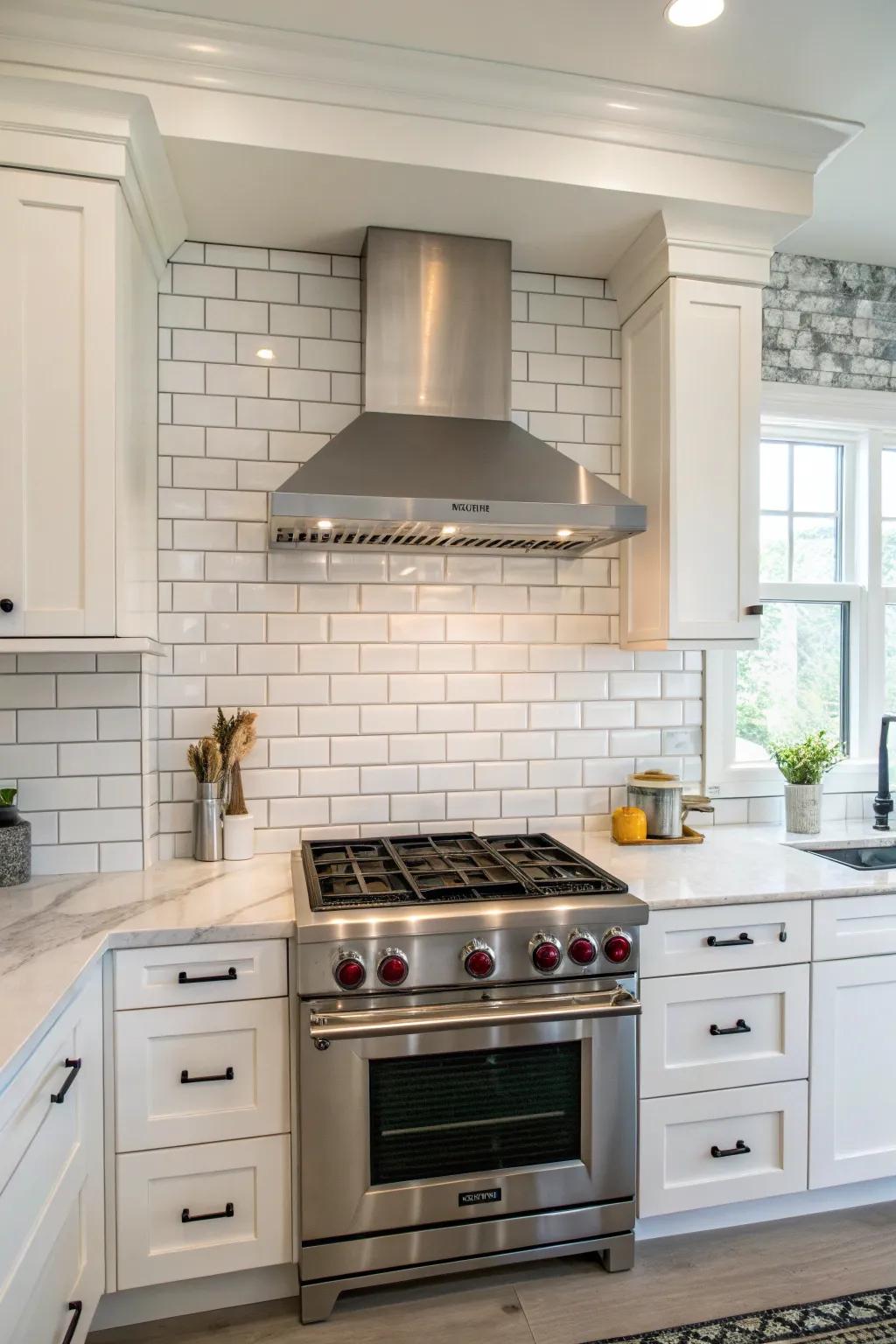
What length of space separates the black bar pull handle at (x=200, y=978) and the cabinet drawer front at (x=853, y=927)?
1461 millimetres

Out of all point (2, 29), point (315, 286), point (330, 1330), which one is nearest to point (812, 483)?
point (315, 286)

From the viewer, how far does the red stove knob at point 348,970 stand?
6.03 feet

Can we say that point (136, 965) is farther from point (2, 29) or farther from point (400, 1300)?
point (2, 29)

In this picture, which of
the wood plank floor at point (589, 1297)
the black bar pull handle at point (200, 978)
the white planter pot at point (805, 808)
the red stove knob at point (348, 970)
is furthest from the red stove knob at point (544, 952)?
Result: the white planter pot at point (805, 808)

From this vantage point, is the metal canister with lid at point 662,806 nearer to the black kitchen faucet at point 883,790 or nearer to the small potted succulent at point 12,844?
the black kitchen faucet at point 883,790

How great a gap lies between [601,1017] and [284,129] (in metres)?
2.23

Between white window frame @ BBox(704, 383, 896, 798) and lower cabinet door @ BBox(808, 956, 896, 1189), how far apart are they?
901 mm

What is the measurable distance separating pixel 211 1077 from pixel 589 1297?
1.04 metres

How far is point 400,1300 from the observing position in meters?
1.96

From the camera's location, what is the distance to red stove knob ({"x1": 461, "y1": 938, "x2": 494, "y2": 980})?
6.21 ft

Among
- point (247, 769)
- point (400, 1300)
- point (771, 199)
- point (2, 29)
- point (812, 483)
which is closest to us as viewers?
point (2, 29)

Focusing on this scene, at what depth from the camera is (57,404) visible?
1.93m


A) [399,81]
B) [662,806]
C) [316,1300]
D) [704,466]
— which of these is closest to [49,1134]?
[316,1300]

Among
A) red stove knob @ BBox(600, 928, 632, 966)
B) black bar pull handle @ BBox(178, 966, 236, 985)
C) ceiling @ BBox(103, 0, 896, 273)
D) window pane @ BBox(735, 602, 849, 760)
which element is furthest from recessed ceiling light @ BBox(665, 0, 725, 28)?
black bar pull handle @ BBox(178, 966, 236, 985)
